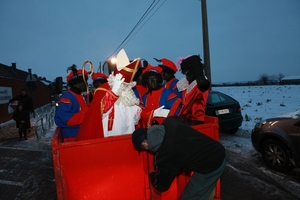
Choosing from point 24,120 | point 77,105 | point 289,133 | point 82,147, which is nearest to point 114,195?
point 82,147

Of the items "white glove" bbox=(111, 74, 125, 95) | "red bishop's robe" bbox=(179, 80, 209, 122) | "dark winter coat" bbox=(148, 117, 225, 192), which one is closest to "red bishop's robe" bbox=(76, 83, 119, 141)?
"white glove" bbox=(111, 74, 125, 95)

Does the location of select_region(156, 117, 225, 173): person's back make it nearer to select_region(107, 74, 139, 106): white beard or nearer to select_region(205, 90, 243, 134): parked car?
select_region(107, 74, 139, 106): white beard

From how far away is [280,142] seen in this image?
458 centimetres

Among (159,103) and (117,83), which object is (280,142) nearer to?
(159,103)

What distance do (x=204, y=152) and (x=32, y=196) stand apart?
140 inches

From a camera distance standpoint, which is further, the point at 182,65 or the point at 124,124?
the point at 182,65

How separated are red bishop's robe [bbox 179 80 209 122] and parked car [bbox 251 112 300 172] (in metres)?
2.35

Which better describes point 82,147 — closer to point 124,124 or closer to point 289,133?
point 124,124

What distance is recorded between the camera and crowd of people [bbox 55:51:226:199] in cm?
201

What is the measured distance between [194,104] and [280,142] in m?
2.67

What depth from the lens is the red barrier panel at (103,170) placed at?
2162mm

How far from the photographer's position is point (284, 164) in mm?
4516

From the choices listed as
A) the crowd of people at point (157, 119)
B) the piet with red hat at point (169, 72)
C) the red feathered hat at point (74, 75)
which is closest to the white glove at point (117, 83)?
the crowd of people at point (157, 119)

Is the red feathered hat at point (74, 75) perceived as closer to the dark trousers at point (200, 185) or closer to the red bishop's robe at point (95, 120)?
the red bishop's robe at point (95, 120)
